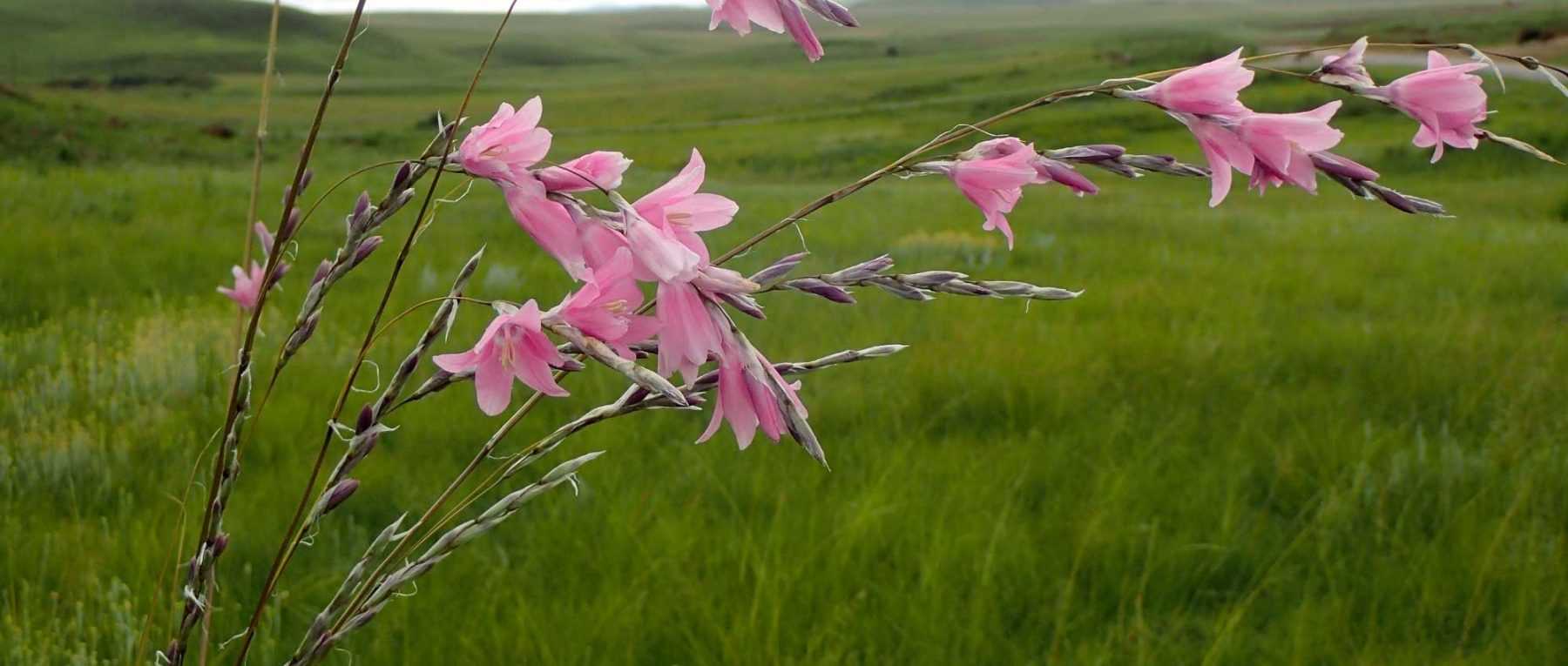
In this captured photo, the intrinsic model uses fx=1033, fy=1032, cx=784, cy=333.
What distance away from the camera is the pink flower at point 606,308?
750mm

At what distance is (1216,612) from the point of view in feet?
7.57

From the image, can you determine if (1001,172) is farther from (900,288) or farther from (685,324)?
(685,324)

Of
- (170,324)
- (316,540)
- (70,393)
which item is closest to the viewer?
(316,540)

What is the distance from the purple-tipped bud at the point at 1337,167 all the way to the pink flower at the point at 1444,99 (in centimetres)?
8

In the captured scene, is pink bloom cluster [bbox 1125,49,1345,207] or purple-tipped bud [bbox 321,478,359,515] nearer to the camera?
pink bloom cluster [bbox 1125,49,1345,207]

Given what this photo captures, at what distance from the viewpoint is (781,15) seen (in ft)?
2.37

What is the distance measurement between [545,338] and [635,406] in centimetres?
21

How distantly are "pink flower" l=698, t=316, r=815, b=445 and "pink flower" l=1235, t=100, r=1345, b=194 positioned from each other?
0.42 metres

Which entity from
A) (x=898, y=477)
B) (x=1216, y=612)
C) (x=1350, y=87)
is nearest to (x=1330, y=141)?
(x=1350, y=87)

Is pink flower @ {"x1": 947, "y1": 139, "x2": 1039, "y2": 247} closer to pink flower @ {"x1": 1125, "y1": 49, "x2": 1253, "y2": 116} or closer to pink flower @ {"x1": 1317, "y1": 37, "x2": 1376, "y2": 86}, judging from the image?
pink flower @ {"x1": 1125, "y1": 49, "x2": 1253, "y2": 116}

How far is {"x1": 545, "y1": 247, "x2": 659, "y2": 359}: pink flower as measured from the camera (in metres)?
0.75

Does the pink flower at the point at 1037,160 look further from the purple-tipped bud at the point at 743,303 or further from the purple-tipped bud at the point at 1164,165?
the purple-tipped bud at the point at 743,303

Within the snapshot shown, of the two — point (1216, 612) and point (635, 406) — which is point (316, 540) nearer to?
point (635, 406)

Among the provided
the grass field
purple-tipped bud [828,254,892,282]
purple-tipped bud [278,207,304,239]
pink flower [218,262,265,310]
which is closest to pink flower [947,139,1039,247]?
purple-tipped bud [828,254,892,282]
